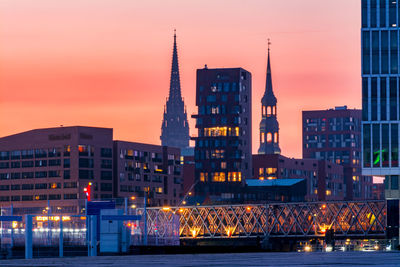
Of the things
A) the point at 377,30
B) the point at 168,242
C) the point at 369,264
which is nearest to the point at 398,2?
the point at 377,30

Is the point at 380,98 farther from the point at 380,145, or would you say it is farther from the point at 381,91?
the point at 380,145

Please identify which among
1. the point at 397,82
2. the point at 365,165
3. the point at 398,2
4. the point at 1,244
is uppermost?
the point at 398,2

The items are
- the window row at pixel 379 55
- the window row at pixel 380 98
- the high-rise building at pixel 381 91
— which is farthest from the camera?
the window row at pixel 380 98

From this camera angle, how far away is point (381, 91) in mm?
139375

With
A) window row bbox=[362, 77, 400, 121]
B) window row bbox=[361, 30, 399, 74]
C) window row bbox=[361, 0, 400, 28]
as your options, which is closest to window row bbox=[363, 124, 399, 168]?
window row bbox=[362, 77, 400, 121]

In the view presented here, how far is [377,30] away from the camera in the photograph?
5492 inches

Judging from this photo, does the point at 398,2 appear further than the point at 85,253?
Yes

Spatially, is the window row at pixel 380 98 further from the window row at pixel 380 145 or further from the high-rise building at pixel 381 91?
the window row at pixel 380 145

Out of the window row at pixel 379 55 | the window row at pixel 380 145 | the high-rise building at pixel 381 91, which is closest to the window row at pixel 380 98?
the high-rise building at pixel 381 91

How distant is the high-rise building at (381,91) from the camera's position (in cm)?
13812

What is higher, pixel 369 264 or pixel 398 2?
pixel 398 2

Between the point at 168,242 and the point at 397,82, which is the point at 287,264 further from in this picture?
the point at 397,82

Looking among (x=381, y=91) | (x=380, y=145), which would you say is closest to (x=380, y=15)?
(x=381, y=91)

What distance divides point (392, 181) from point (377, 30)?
21519mm
